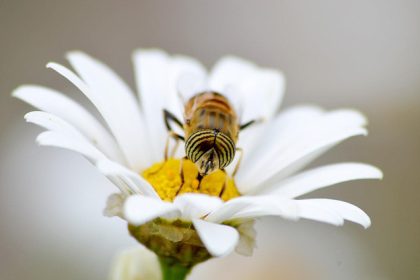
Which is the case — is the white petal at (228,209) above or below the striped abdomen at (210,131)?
below

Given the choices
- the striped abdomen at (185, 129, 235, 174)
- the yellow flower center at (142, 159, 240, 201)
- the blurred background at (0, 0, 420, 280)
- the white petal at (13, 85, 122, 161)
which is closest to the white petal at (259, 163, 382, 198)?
the yellow flower center at (142, 159, 240, 201)

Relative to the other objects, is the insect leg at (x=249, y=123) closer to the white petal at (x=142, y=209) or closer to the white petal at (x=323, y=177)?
the white petal at (x=323, y=177)

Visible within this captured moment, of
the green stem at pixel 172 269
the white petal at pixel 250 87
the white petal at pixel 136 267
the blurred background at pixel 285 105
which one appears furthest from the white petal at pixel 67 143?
the blurred background at pixel 285 105

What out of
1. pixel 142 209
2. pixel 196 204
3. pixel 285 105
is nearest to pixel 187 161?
pixel 196 204

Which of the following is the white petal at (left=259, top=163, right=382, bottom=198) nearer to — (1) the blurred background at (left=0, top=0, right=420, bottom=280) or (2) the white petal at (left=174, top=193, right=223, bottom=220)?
(2) the white petal at (left=174, top=193, right=223, bottom=220)

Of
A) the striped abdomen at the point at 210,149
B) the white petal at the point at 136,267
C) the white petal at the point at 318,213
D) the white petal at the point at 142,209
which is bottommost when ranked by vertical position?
the white petal at the point at 136,267

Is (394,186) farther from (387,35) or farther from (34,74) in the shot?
(34,74)

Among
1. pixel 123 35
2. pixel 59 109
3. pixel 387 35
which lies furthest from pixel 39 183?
pixel 387 35

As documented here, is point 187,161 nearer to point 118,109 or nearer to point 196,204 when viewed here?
point 118,109

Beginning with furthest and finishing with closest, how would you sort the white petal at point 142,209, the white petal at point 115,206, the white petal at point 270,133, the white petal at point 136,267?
the white petal at point 270,133 → the white petal at point 136,267 → the white petal at point 115,206 → the white petal at point 142,209
